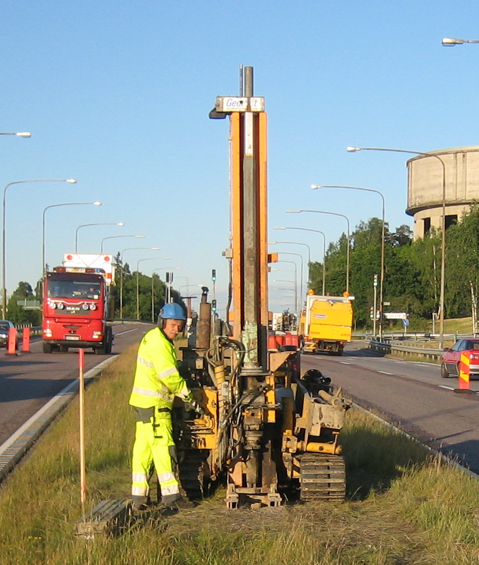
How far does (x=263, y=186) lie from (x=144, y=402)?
226 centimetres

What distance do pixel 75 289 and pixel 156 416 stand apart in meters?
27.6

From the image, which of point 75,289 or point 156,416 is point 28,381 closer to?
point 75,289

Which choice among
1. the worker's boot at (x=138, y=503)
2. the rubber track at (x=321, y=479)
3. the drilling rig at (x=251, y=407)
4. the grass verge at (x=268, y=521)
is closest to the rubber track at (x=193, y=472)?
the drilling rig at (x=251, y=407)

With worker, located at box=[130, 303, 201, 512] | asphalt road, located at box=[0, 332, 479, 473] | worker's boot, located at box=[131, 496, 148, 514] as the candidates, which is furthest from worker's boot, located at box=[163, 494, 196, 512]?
asphalt road, located at box=[0, 332, 479, 473]

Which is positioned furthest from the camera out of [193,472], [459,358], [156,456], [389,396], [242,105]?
[459,358]

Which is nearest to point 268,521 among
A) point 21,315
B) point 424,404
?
point 424,404

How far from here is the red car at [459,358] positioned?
93.0ft

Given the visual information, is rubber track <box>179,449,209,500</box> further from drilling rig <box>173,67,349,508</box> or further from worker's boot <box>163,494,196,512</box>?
worker's boot <box>163,494,196,512</box>

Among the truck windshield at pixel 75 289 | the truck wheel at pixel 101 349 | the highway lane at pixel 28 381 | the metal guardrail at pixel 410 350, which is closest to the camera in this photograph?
the highway lane at pixel 28 381

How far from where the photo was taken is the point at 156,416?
817 cm

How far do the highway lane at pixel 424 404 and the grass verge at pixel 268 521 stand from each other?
6.53 ft

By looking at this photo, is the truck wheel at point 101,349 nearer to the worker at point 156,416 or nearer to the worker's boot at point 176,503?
the worker's boot at point 176,503

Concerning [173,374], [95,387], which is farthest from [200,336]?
[95,387]

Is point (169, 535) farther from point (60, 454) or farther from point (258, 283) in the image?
point (60, 454)
